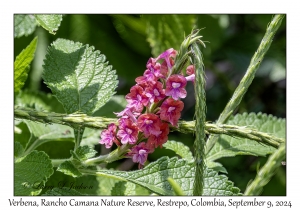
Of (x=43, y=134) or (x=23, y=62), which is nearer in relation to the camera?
(x=23, y=62)

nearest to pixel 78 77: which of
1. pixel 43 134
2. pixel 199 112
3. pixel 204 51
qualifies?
pixel 43 134

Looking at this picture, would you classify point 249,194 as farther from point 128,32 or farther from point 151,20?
point 128,32

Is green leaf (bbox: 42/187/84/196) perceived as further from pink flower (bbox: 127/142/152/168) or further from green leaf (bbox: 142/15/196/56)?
green leaf (bbox: 142/15/196/56)

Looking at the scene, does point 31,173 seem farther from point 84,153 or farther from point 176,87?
point 176,87

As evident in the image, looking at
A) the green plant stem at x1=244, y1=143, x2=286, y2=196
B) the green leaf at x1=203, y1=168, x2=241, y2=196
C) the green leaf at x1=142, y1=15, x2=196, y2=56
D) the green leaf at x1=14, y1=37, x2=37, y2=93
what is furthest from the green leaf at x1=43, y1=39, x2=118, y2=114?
the green leaf at x1=142, y1=15, x2=196, y2=56

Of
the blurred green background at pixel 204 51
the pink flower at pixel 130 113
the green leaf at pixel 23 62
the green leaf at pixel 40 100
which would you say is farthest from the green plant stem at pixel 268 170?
the green leaf at pixel 40 100

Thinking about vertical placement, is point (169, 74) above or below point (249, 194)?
above

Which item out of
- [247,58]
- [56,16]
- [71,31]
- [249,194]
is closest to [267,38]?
[249,194]
